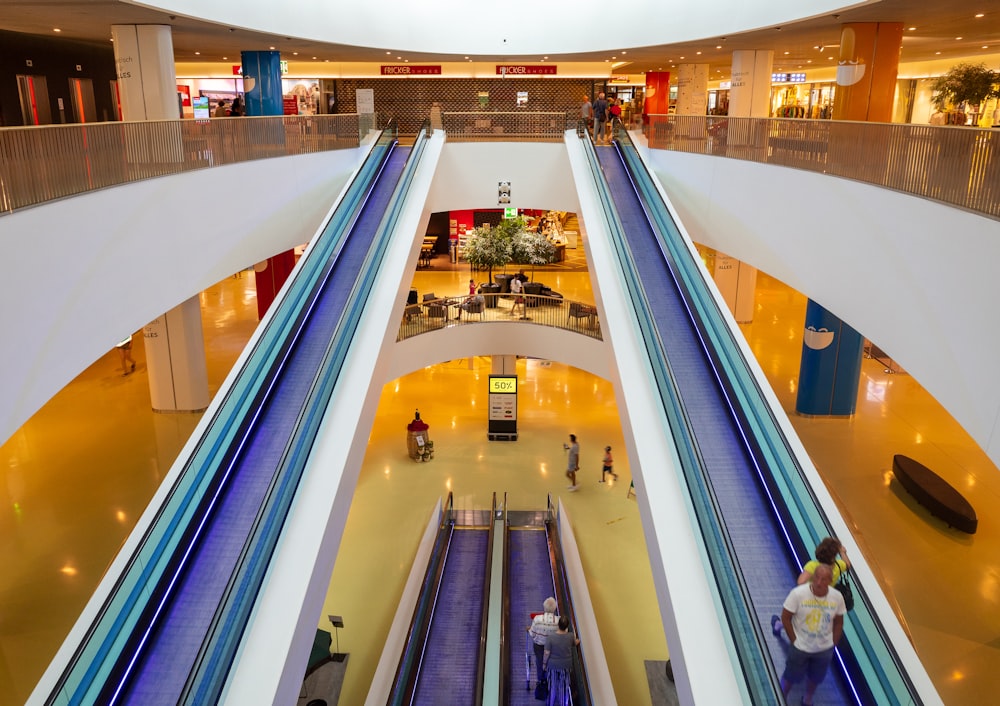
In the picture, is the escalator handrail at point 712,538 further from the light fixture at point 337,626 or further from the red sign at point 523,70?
the red sign at point 523,70

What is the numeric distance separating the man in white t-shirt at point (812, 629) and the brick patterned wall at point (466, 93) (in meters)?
26.4

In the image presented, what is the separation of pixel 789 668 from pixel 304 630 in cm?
371

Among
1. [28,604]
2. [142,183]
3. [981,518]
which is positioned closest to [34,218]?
[142,183]

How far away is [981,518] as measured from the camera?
12.1 m

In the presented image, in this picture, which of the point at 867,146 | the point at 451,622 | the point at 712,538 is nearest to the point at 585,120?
the point at 867,146

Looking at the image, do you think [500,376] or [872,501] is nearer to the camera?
[872,501]

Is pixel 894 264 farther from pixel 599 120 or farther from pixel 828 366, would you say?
pixel 599 120

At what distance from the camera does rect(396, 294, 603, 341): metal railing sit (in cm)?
1617

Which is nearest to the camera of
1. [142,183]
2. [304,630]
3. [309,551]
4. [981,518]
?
[304,630]

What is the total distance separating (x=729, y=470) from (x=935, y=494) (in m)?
6.55

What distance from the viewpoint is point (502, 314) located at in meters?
17.7

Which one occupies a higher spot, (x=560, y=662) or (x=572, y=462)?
(x=560, y=662)

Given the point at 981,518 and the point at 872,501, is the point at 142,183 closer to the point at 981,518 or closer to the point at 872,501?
the point at 872,501

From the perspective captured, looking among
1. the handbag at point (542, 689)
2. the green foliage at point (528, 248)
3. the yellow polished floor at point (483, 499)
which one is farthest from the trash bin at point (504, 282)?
the handbag at point (542, 689)
